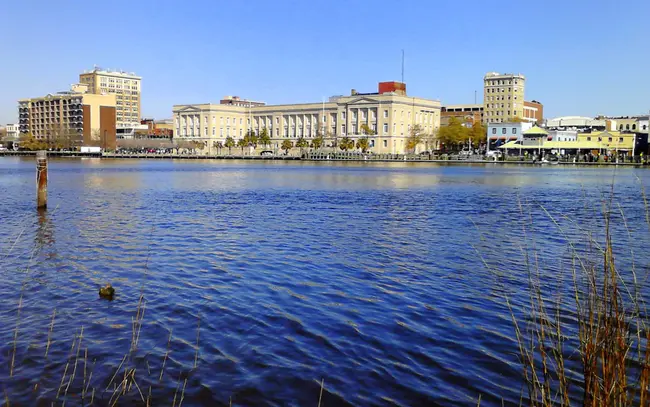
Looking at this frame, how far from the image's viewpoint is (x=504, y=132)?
113688 millimetres

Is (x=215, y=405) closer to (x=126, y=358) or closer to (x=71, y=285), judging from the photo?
(x=126, y=358)

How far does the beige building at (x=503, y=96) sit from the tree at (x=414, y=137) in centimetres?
3817

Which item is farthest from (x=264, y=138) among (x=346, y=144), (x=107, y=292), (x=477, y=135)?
(x=107, y=292)

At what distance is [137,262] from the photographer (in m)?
14.0

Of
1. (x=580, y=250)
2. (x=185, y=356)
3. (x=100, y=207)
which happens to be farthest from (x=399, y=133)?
(x=185, y=356)

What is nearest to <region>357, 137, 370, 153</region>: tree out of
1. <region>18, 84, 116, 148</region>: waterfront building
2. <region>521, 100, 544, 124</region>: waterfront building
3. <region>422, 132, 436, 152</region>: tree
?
<region>422, 132, 436, 152</region>: tree

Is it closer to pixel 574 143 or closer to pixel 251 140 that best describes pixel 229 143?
pixel 251 140

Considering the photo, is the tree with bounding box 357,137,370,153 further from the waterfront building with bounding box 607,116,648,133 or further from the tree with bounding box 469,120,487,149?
the waterfront building with bounding box 607,116,648,133

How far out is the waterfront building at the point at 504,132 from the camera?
112m

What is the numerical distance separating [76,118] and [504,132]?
4178 inches

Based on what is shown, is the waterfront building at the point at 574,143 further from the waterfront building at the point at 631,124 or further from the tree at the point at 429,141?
the tree at the point at 429,141

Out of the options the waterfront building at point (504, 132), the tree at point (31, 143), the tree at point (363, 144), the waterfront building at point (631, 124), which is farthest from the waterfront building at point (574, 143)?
the tree at point (31, 143)

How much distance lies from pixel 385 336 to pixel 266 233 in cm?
1083

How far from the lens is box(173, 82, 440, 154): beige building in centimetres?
13738
